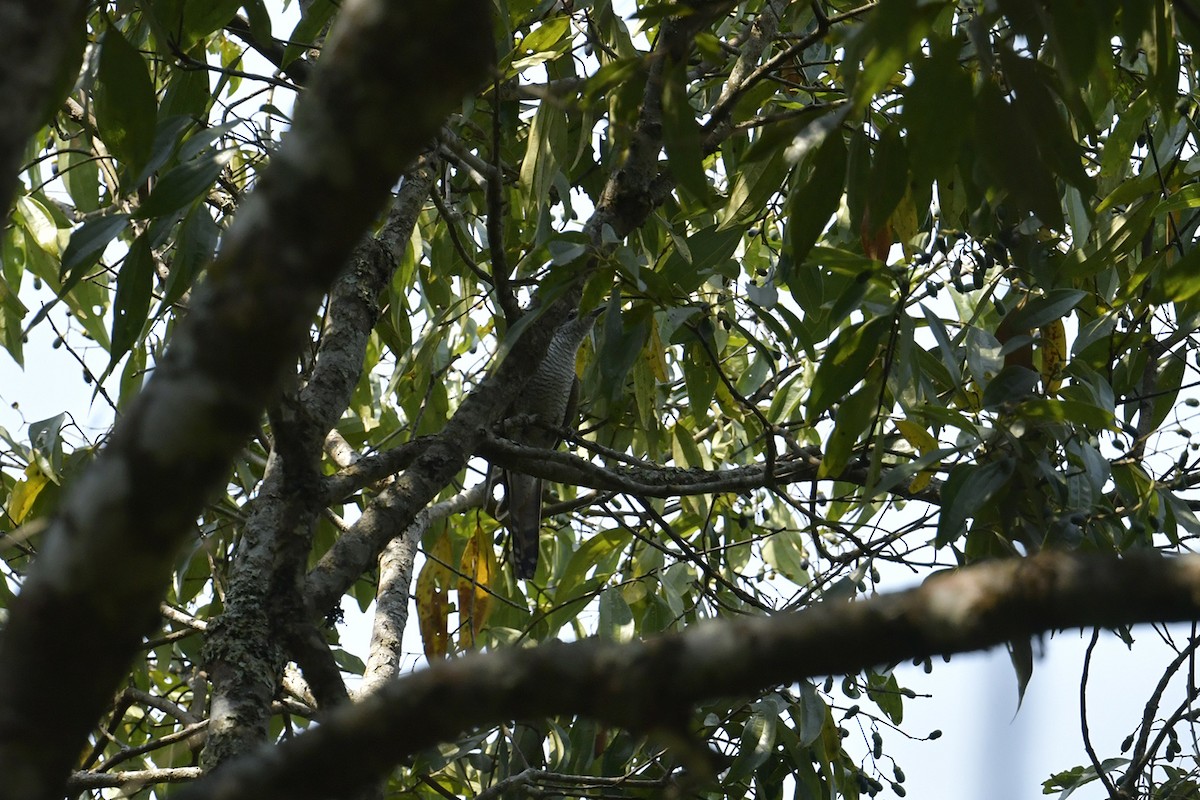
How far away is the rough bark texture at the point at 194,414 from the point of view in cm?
61

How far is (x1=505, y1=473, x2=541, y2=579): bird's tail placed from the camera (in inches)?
→ 134

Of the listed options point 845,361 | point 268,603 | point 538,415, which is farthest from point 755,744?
point 538,415

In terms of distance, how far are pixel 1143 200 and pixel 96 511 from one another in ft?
6.26

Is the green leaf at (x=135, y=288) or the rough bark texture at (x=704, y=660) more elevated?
the green leaf at (x=135, y=288)

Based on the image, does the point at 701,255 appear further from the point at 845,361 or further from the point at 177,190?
the point at 177,190

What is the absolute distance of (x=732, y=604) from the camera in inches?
116

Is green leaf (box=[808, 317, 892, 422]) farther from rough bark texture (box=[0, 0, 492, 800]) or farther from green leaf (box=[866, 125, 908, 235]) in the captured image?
rough bark texture (box=[0, 0, 492, 800])

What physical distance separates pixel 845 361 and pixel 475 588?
5.24 feet

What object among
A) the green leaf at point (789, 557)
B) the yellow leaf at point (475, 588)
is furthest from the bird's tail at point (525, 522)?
the green leaf at point (789, 557)

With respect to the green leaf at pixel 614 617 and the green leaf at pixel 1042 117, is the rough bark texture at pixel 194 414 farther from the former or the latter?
the green leaf at pixel 614 617

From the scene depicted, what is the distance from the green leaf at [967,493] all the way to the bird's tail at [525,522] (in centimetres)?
182

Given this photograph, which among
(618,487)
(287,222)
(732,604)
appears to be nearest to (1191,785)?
(732,604)

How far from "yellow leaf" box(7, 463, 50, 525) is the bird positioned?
1.13 m

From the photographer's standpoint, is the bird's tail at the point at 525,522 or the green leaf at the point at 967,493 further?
the bird's tail at the point at 525,522
